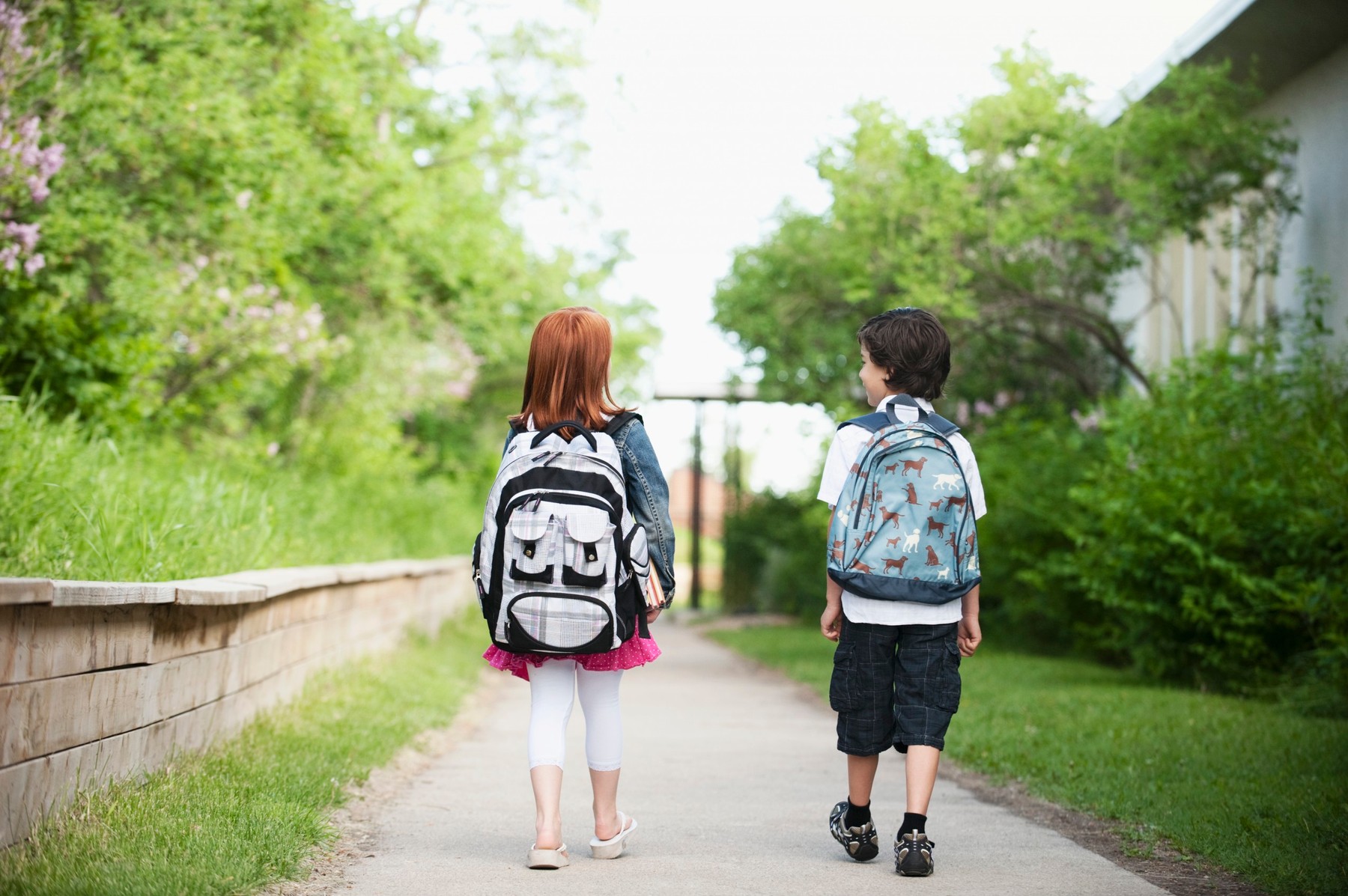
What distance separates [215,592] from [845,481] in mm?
2432

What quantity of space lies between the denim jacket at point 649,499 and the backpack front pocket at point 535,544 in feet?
1.01

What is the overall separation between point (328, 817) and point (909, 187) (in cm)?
946

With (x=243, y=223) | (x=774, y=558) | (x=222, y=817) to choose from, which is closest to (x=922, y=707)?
(x=222, y=817)

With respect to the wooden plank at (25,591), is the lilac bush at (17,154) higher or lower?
higher

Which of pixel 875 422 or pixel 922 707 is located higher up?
pixel 875 422

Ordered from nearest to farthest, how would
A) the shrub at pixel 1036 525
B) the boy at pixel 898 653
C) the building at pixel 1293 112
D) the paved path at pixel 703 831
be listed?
the paved path at pixel 703 831 → the boy at pixel 898 653 → the building at pixel 1293 112 → the shrub at pixel 1036 525

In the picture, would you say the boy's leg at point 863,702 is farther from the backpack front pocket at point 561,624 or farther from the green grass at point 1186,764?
the green grass at point 1186,764

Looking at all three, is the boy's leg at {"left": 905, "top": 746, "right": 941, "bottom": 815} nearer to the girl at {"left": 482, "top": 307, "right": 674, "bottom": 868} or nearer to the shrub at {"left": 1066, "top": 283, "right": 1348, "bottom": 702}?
the girl at {"left": 482, "top": 307, "right": 674, "bottom": 868}

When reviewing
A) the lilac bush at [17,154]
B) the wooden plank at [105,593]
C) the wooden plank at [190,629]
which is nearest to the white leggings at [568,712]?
the wooden plank at [105,593]

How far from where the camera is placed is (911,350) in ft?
15.1

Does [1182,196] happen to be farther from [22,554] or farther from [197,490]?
[22,554]

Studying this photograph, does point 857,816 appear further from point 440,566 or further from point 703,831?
point 440,566

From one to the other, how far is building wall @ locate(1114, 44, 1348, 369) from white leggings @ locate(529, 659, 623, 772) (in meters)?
8.75

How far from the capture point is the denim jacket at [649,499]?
4383 mm
